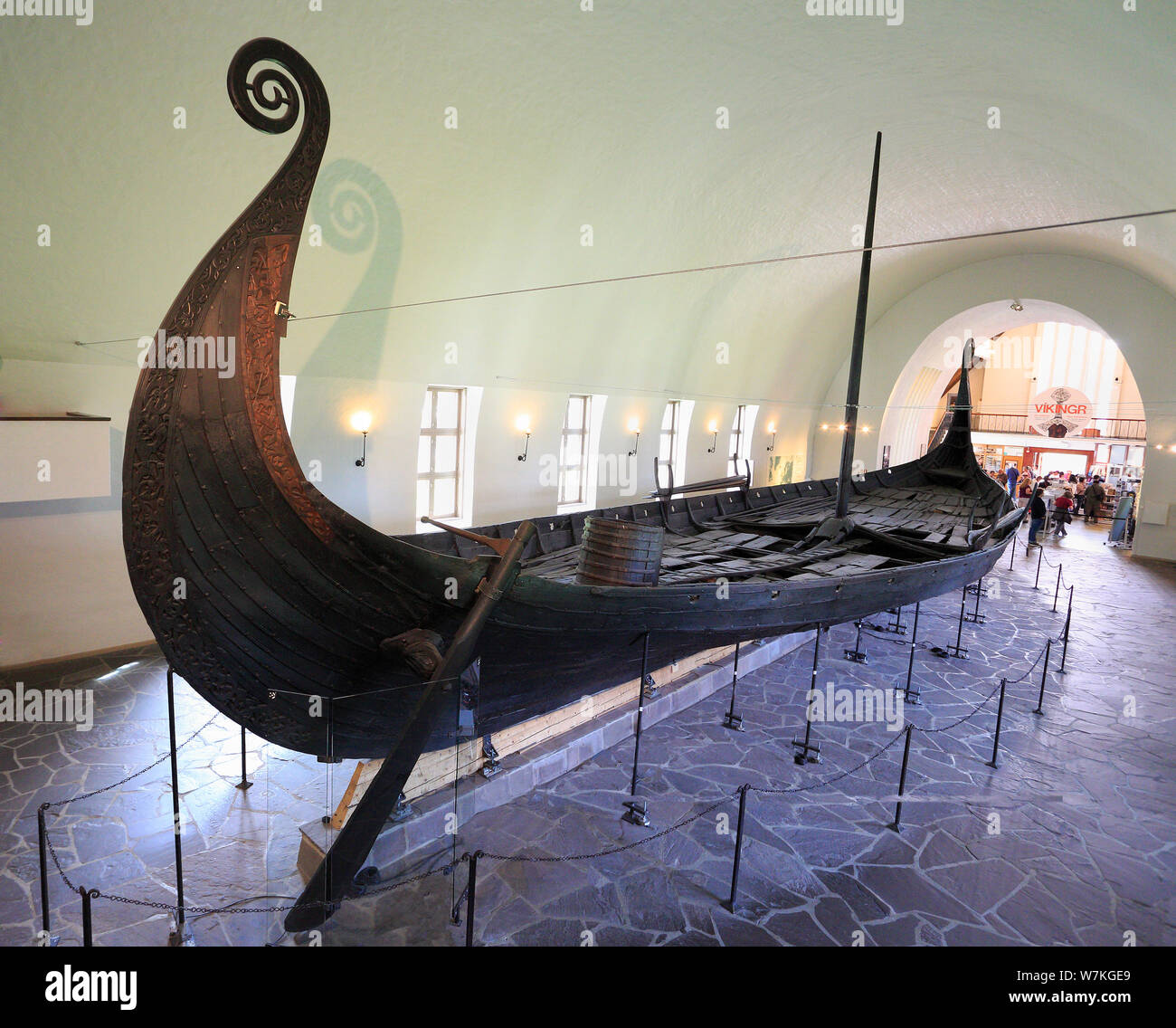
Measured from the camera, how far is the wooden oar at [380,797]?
3.54 metres

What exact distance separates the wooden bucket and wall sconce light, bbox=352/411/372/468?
475cm

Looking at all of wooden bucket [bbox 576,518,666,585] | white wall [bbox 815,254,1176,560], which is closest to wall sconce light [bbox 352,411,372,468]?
wooden bucket [bbox 576,518,666,585]

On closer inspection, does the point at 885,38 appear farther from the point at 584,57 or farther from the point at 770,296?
the point at 770,296

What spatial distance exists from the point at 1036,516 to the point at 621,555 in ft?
49.4

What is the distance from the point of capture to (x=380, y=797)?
11.7ft

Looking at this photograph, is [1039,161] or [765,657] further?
[1039,161]

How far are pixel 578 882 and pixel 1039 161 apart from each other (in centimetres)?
1190

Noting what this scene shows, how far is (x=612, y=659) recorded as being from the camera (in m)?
5.11

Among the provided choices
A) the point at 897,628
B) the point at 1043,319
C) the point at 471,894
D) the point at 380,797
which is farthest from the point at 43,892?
the point at 1043,319

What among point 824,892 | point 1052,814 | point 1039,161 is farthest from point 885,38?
point 824,892

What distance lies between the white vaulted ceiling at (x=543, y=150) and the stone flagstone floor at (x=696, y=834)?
13.0ft

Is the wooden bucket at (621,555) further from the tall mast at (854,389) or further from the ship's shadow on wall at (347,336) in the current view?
the ship's shadow on wall at (347,336)

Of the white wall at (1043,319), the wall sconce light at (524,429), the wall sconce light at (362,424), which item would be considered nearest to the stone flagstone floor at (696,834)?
the wall sconce light at (362,424)

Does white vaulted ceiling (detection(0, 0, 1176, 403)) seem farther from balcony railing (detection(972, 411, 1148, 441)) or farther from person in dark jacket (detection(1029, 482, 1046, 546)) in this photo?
balcony railing (detection(972, 411, 1148, 441))
